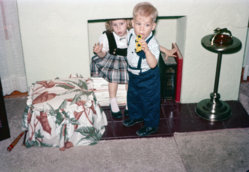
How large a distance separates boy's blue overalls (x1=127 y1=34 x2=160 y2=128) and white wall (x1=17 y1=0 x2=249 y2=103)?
558 mm

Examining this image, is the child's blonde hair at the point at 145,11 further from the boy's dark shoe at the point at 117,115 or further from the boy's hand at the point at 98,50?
the boy's dark shoe at the point at 117,115

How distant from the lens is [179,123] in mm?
3342

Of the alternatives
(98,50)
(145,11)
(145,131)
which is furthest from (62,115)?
(145,11)

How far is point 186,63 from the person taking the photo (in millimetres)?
3414

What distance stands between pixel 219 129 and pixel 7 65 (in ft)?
7.95

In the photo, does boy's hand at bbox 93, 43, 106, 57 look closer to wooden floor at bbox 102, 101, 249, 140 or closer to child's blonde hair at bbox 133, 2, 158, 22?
child's blonde hair at bbox 133, 2, 158, 22

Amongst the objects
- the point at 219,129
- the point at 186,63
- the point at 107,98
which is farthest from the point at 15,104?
the point at 219,129

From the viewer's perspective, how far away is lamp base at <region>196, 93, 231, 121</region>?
3376mm

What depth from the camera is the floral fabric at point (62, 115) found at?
2.87 m

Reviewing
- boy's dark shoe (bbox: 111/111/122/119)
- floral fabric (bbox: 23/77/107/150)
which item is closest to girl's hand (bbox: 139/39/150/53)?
floral fabric (bbox: 23/77/107/150)

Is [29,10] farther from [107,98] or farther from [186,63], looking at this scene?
[186,63]

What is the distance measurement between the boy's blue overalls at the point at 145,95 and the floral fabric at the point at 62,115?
1.18 ft

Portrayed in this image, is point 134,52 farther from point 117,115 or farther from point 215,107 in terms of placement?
point 215,107

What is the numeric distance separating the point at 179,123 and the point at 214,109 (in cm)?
41
